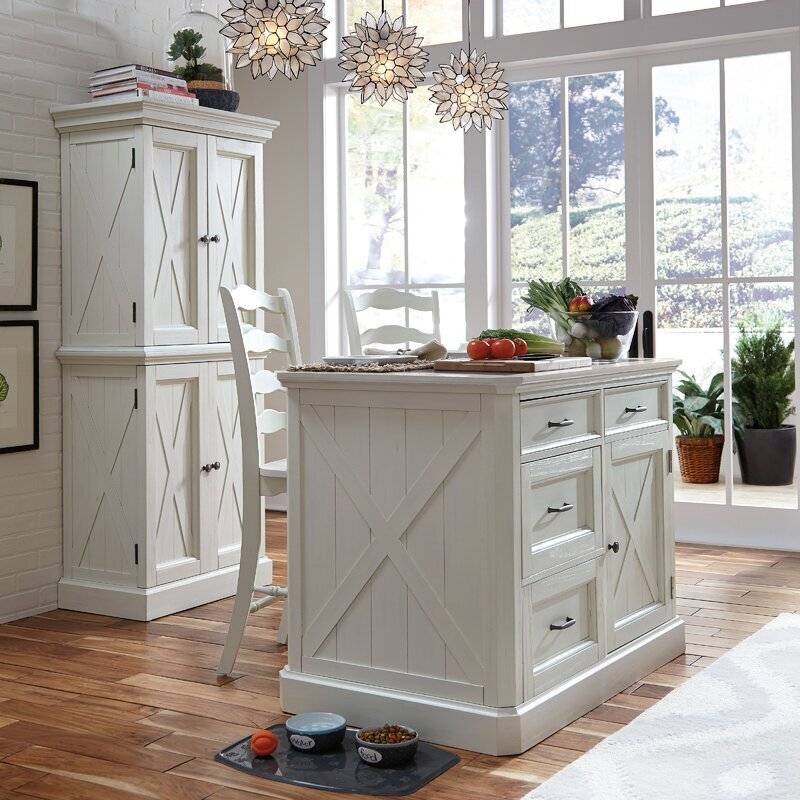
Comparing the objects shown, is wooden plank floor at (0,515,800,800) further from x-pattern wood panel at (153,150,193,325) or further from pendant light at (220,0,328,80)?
A: pendant light at (220,0,328,80)

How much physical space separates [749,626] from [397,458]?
5.38 ft

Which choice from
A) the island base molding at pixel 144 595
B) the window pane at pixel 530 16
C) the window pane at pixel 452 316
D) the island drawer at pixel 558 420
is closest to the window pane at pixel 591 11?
the window pane at pixel 530 16

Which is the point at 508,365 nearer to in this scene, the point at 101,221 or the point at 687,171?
the point at 101,221

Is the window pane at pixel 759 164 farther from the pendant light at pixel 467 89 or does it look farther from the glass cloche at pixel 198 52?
the glass cloche at pixel 198 52

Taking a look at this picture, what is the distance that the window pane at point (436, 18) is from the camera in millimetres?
5625

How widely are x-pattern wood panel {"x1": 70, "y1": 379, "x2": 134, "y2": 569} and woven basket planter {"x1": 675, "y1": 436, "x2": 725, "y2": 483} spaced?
2.66 m

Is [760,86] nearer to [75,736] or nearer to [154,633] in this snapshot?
[154,633]

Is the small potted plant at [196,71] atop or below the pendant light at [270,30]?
atop

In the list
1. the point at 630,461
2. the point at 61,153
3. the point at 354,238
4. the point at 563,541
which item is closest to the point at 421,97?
the point at 354,238

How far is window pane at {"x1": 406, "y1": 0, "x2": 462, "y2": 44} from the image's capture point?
18.5ft

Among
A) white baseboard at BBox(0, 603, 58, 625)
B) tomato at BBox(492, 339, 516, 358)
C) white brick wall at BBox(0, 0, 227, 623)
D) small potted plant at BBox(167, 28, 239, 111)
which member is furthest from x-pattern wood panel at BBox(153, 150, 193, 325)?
tomato at BBox(492, 339, 516, 358)

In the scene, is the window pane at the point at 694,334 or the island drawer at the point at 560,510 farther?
the window pane at the point at 694,334

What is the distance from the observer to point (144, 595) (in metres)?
3.92

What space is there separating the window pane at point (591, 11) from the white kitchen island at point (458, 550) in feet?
9.27
